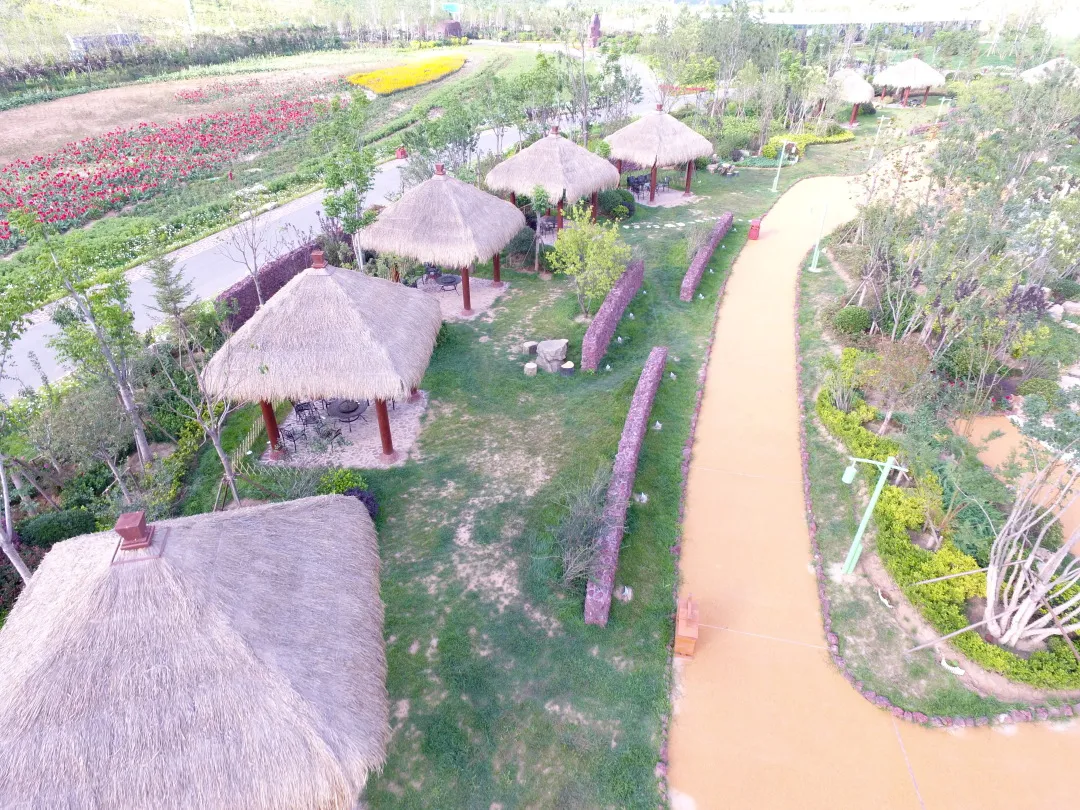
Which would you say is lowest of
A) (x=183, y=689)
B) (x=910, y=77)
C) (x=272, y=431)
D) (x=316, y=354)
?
(x=272, y=431)

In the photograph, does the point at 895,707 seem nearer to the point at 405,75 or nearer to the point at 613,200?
the point at 613,200

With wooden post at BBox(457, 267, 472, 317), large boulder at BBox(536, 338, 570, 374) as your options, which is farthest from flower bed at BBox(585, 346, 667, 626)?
wooden post at BBox(457, 267, 472, 317)

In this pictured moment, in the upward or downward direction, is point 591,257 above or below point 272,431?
above

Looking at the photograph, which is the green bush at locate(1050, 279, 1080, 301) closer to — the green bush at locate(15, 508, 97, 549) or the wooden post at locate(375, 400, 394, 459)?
the wooden post at locate(375, 400, 394, 459)

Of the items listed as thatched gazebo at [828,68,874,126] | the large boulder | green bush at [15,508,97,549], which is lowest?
green bush at [15,508,97,549]

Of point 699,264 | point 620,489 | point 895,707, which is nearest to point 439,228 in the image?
→ point 699,264

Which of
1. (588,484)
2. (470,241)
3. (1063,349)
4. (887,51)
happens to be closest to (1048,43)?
(887,51)
